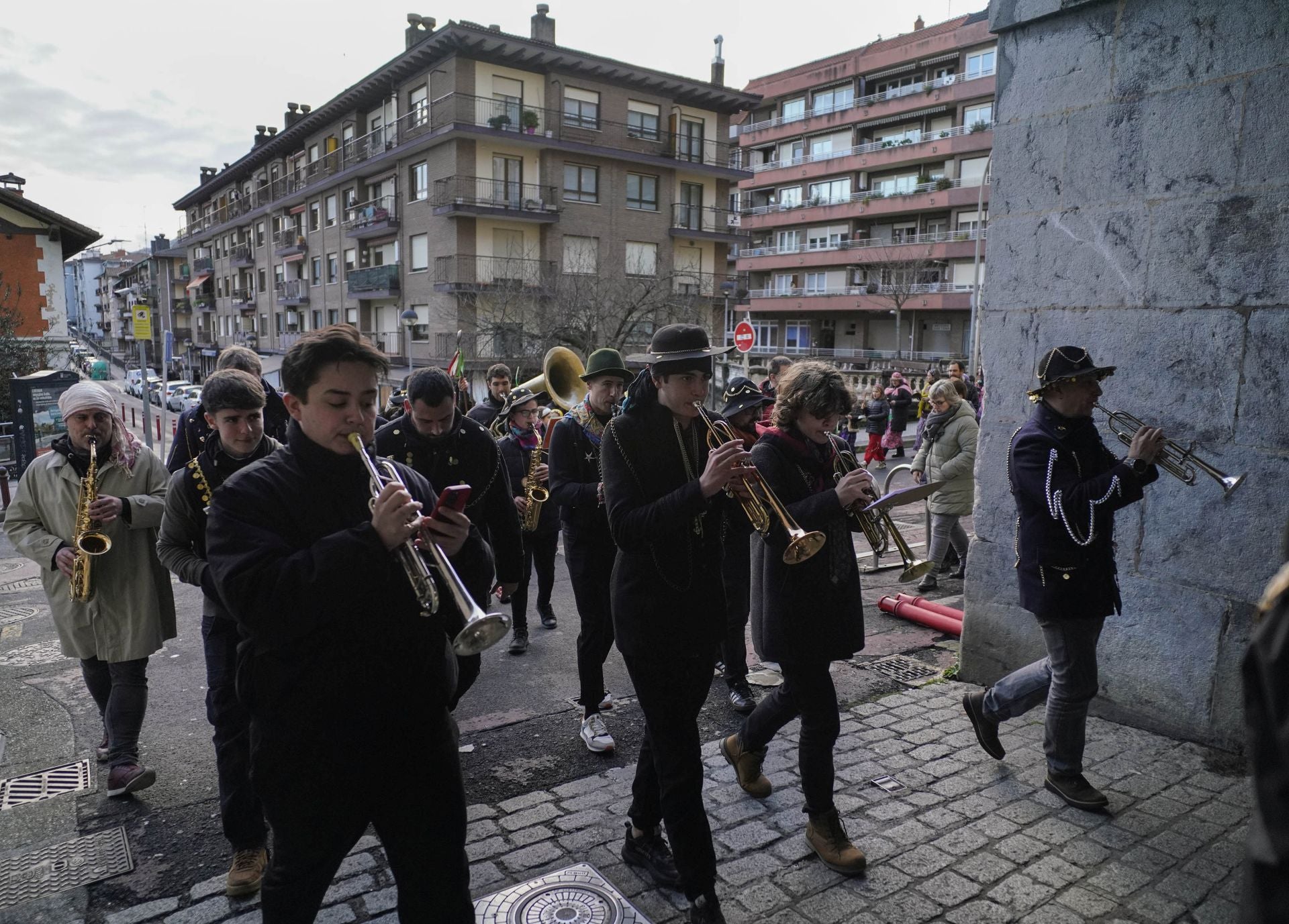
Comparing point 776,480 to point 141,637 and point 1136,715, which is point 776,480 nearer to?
point 1136,715

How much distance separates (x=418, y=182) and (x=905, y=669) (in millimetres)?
32201

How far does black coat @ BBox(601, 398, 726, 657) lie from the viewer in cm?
300

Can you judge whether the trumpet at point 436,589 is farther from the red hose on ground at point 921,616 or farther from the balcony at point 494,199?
the balcony at point 494,199

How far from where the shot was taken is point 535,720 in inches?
194

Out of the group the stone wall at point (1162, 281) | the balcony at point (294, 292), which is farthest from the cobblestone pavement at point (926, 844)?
the balcony at point (294, 292)

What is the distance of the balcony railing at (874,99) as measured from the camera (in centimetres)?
4312

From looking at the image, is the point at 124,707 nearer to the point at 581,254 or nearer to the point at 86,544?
the point at 86,544

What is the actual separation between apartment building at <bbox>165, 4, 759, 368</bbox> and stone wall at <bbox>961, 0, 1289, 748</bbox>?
22.7 meters

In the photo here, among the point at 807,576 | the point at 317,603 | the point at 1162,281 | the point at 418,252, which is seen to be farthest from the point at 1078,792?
the point at 418,252

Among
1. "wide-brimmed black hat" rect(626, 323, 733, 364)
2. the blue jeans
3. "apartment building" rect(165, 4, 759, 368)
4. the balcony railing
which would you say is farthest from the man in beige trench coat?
the balcony railing

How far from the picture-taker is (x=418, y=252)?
33562 mm

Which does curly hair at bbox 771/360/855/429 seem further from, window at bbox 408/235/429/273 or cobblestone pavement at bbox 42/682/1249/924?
window at bbox 408/235/429/273

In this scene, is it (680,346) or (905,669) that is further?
(905,669)

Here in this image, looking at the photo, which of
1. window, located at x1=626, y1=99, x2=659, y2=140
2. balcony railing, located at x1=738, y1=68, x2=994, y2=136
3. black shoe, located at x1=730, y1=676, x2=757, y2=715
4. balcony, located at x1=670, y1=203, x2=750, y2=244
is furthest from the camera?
balcony railing, located at x1=738, y1=68, x2=994, y2=136
